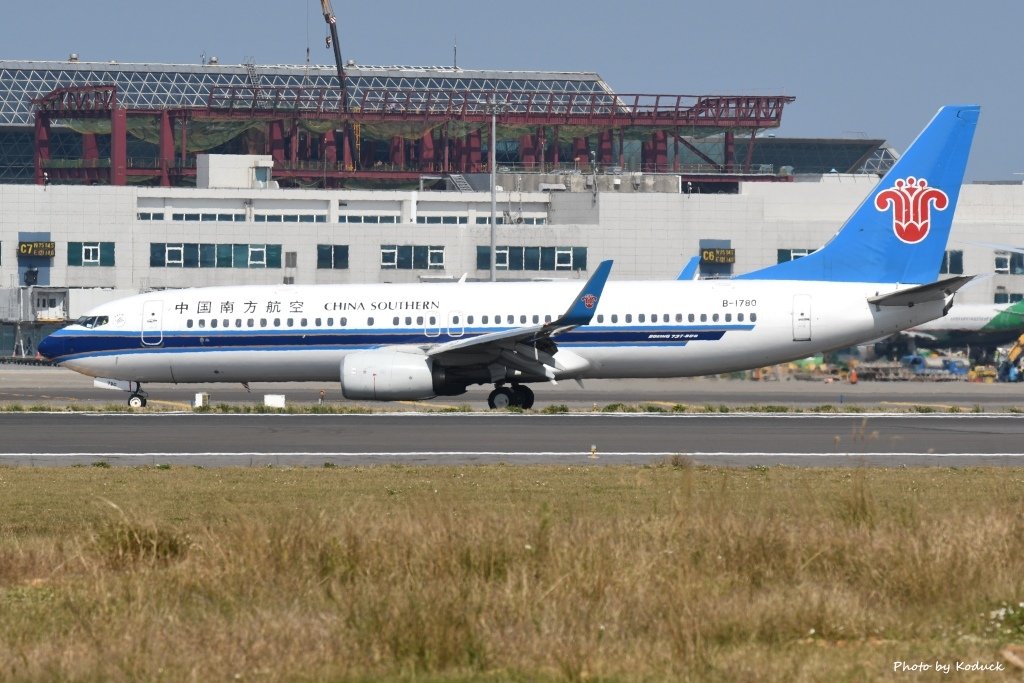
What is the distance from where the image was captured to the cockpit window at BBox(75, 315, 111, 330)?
40.9m

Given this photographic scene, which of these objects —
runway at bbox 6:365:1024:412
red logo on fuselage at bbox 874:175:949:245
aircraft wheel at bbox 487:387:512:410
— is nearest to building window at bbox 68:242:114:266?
runway at bbox 6:365:1024:412

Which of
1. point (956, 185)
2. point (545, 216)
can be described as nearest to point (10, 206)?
point (545, 216)

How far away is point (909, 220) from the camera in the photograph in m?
40.4

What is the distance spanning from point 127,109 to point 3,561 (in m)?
121

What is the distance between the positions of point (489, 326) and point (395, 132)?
312 ft

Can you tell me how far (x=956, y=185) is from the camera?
4088 centimetres

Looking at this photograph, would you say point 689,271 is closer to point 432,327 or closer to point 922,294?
point 922,294

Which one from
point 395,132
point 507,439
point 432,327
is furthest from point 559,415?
point 395,132

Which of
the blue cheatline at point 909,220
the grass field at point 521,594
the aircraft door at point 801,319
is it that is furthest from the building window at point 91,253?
the grass field at point 521,594

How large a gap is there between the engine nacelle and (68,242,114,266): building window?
4834 cm

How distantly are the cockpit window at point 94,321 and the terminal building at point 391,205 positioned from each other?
65.0 feet

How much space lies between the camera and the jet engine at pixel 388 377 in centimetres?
3666

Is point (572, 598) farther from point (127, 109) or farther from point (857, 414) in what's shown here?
point (127, 109)

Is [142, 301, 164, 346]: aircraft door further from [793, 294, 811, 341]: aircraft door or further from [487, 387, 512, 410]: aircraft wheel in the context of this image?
[793, 294, 811, 341]: aircraft door
